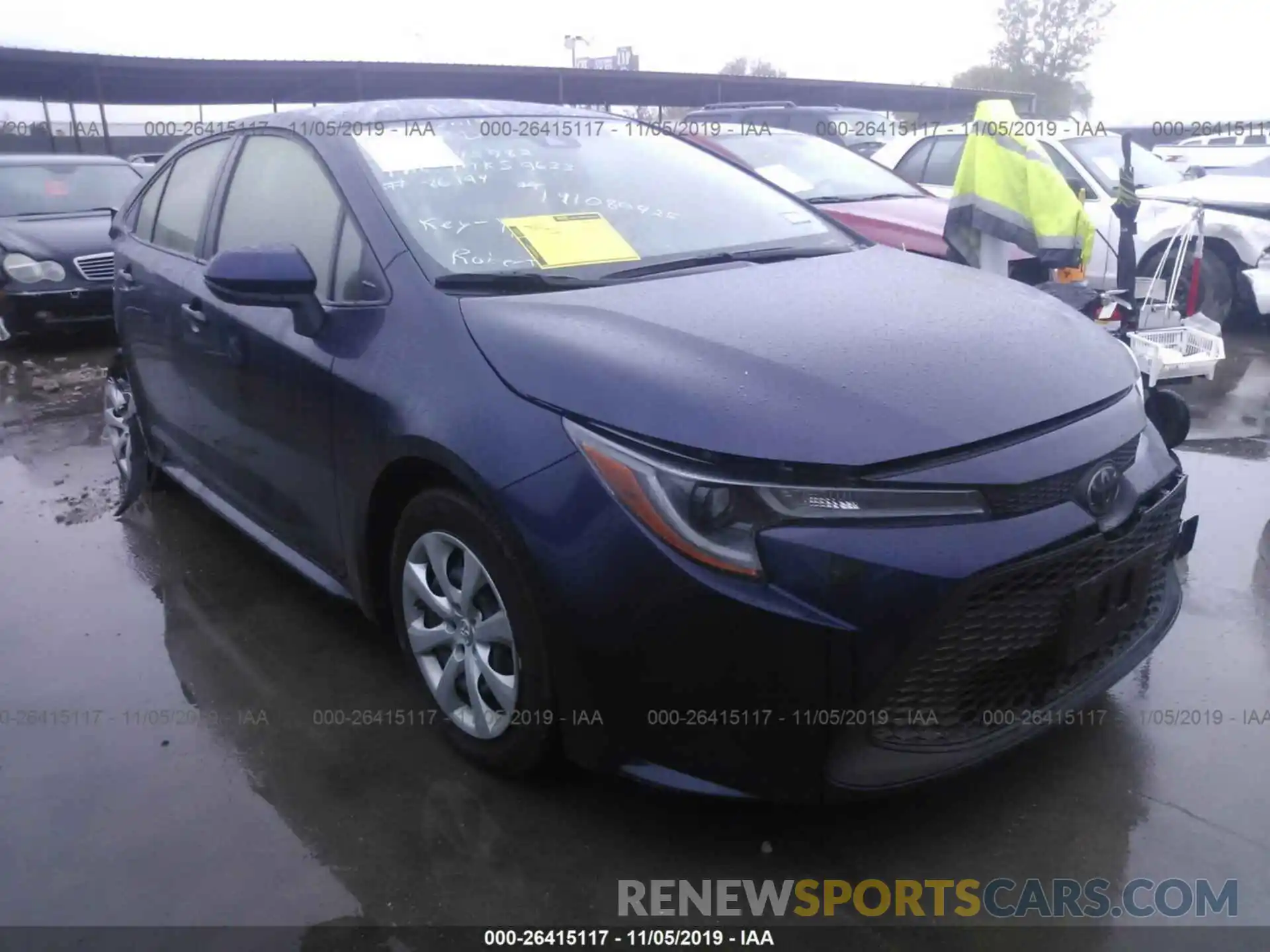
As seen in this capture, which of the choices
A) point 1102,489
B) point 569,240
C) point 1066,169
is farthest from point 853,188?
point 1102,489

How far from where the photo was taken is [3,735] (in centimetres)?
286

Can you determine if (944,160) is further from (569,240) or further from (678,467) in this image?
(678,467)

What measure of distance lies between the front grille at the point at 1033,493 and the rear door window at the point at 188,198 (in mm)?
2948

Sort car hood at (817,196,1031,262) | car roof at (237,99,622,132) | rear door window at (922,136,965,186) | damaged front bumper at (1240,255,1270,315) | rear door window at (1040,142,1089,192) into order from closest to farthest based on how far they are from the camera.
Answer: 1. car roof at (237,99,622,132)
2. car hood at (817,196,1031,262)
3. damaged front bumper at (1240,255,1270,315)
4. rear door window at (1040,142,1089,192)
5. rear door window at (922,136,965,186)

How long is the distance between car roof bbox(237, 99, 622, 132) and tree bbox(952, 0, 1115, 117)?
66513 millimetres

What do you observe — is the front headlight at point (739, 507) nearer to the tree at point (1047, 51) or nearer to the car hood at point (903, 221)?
the car hood at point (903, 221)

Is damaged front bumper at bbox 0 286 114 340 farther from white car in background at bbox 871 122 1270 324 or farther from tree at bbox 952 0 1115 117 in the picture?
tree at bbox 952 0 1115 117

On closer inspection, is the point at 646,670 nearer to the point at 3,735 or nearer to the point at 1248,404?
the point at 3,735

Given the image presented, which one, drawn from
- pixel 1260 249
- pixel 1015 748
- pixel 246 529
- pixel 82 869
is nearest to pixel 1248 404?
pixel 1260 249

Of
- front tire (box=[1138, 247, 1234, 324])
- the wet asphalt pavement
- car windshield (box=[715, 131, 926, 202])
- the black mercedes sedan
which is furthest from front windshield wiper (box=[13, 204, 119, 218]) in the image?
front tire (box=[1138, 247, 1234, 324])

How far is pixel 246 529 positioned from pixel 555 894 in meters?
1.85

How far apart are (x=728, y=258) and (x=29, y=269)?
22.7ft

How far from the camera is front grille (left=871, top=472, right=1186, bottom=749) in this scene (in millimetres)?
1951

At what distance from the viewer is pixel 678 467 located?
1966mm
